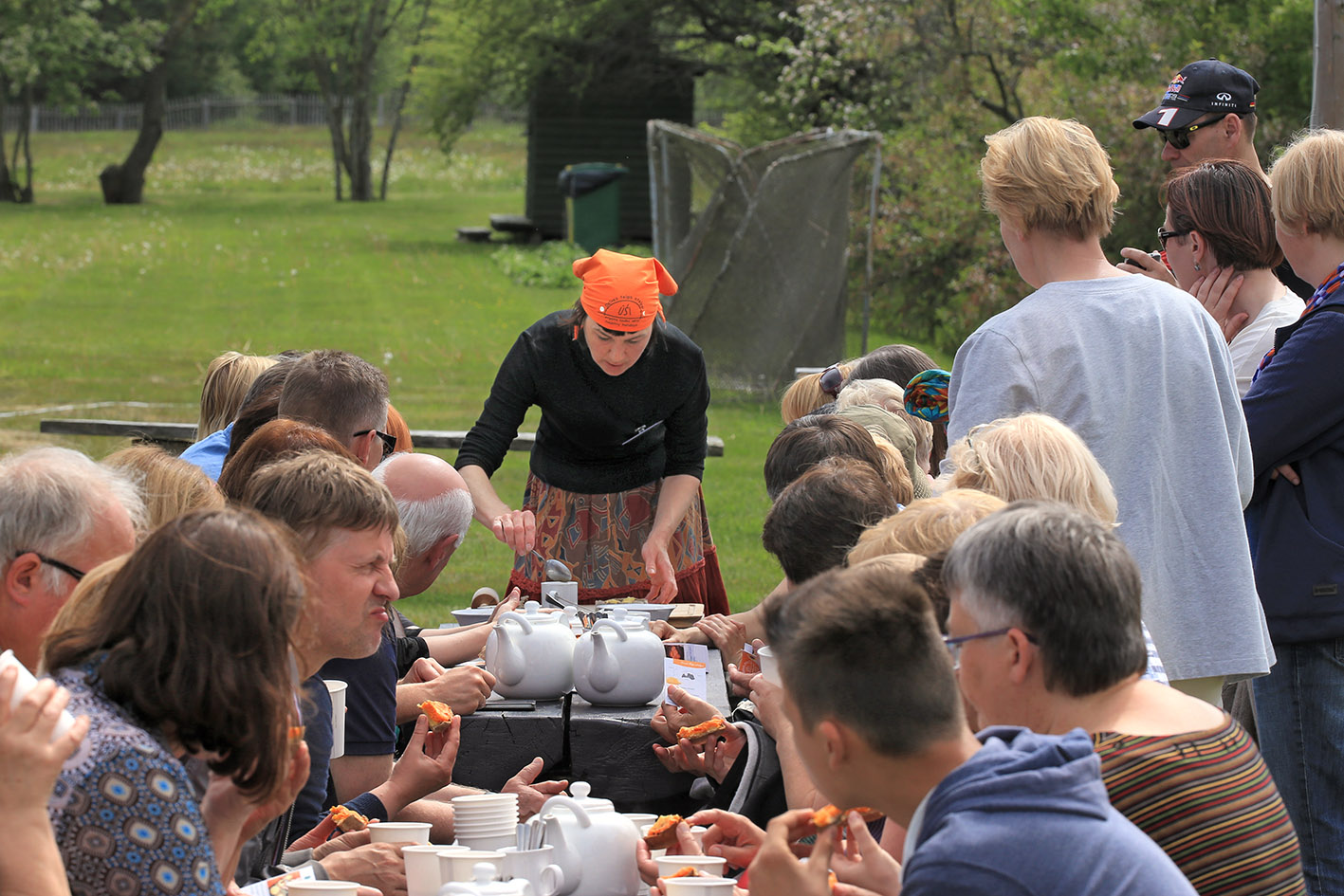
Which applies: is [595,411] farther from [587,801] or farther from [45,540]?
[45,540]

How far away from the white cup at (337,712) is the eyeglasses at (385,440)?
3.22ft

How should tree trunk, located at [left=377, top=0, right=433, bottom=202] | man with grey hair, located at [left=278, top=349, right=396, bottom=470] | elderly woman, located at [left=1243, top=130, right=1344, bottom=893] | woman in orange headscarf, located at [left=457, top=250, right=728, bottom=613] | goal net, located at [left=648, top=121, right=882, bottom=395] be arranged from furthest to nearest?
1. tree trunk, located at [left=377, top=0, right=433, bottom=202]
2. goal net, located at [left=648, top=121, right=882, bottom=395]
3. woman in orange headscarf, located at [left=457, top=250, right=728, bottom=613]
4. man with grey hair, located at [left=278, top=349, right=396, bottom=470]
5. elderly woman, located at [left=1243, top=130, right=1344, bottom=893]

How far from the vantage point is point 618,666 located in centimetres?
321

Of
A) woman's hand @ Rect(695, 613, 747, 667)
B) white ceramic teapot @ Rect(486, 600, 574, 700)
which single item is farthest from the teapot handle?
woman's hand @ Rect(695, 613, 747, 667)

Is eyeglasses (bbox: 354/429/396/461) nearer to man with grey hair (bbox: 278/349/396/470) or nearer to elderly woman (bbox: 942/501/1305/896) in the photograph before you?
man with grey hair (bbox: 278/349/396/470)

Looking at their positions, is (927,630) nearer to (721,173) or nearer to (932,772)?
(932,772)

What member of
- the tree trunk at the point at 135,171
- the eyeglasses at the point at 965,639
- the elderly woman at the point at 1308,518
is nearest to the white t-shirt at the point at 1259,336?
the elderly woman at the point at 1308,518

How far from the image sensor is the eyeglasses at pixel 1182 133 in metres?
4.33

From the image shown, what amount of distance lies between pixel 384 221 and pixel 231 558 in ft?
92.8

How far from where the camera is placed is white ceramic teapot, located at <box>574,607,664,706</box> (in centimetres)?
321

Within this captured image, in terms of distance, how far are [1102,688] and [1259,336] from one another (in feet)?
6.76

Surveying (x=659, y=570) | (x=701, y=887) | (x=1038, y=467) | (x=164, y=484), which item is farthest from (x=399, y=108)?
(x=701, y=887)

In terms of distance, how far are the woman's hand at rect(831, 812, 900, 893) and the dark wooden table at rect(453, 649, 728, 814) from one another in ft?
3.69

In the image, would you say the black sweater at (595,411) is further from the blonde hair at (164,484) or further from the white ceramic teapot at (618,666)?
the blonde hair at (164,484)
